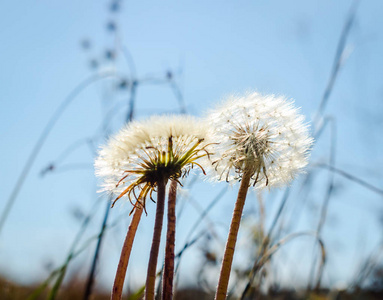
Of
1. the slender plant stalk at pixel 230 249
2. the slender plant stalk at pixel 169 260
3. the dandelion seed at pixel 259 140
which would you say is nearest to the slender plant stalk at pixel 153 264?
the slender plant stalk at pixel 169 260

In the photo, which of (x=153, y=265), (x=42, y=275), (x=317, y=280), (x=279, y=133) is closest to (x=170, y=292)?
(x=153, y=265)

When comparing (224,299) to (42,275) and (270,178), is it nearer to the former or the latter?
(270,178)

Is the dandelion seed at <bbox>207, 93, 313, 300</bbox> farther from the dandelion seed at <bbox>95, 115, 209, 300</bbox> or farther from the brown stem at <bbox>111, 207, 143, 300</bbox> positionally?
the brown stem at <bbox>111, 207, 143, 300</bbox>

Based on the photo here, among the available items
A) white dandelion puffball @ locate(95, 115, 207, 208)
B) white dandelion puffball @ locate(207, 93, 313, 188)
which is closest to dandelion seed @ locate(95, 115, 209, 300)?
white dandelion puffball @ locate(95, 115, 207, 208)

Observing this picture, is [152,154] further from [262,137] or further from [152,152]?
[262,137]

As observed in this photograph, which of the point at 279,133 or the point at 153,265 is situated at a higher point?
the point at 279,133
